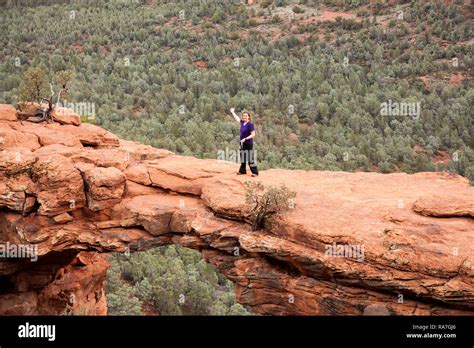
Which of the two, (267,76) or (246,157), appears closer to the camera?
(246,157)

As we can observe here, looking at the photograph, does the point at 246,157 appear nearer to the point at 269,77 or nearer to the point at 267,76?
the point at 269,77

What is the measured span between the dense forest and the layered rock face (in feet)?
36.9

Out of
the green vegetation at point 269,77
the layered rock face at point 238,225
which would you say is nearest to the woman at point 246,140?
the layered rock face at point 238,225

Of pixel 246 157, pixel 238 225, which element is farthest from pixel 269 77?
pixel 238 225

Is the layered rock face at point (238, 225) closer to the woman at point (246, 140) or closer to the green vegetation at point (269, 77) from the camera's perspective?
the woman at point (246, 140)

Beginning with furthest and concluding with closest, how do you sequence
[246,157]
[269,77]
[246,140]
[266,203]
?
[269,77] → [246,157] → [246,140] → [266,203]

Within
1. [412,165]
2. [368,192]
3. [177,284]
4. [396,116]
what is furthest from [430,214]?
[396,116]

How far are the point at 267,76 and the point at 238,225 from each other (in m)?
35.2

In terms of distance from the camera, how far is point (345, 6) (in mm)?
61188

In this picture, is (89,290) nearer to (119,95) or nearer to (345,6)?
(119,95)

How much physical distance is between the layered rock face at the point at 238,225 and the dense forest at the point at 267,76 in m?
11.2

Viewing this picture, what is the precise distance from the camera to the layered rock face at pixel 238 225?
11758mm

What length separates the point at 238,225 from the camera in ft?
45.9

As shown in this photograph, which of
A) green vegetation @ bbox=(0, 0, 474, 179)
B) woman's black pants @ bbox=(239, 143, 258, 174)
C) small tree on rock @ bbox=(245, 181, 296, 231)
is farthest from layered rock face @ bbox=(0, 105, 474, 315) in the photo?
green vegetation @ bbox=(0, 0, 474, 179)
